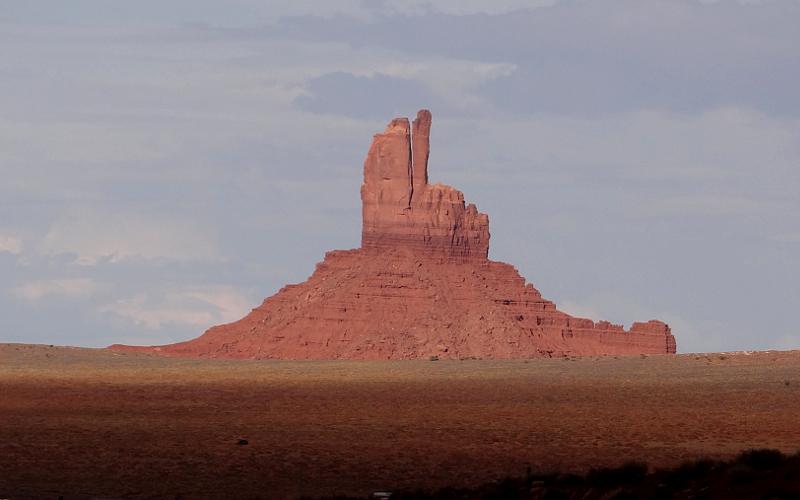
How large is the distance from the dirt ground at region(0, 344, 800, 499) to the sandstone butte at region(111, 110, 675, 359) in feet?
169

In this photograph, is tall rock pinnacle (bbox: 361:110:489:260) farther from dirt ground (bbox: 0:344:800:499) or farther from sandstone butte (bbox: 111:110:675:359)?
dirt ground (bbox: 0:344:800:499)

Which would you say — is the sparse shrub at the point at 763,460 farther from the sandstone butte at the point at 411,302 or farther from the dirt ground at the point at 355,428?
the sandstone butte at the point at 411,302

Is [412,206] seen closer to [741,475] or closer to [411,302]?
[411,302]

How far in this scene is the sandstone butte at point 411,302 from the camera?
124750 mm

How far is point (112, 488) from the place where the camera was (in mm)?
26656

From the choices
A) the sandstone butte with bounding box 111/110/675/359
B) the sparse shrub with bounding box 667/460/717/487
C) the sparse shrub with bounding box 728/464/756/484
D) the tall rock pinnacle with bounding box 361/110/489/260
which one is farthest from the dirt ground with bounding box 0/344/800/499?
the tall rock pinnacle with bounding box 361/110/489/260

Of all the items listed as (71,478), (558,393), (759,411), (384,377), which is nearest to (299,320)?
(384,377)

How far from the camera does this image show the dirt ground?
1112 inches

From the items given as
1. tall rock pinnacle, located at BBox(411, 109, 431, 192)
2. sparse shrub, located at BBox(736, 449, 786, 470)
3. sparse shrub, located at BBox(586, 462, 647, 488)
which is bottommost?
sparse shrub, located at BBox(586, 462, 647, 488)

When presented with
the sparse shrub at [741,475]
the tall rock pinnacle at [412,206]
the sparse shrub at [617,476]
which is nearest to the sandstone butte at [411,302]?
the tall rock pinnacle at [412,206]

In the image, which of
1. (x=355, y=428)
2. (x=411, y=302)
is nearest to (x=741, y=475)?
(x=355, y=428)

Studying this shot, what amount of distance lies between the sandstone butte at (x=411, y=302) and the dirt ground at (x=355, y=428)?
51.5 m

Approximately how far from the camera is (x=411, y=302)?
12925cm

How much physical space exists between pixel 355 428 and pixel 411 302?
9047cm
